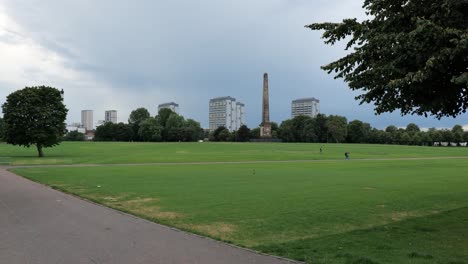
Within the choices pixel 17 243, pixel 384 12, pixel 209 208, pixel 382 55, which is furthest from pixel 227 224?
pixel 384 12

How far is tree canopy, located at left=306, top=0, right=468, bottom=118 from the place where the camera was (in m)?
7.54

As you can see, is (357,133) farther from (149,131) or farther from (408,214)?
(408,214)

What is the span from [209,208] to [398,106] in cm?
680

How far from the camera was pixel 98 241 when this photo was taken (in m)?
8.84

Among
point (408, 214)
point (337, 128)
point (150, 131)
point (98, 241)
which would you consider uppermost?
point (337, 128)

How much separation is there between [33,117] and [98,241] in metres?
47.2

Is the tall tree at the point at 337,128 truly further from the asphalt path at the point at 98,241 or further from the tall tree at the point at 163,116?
the asphalt path at the point at 98,241

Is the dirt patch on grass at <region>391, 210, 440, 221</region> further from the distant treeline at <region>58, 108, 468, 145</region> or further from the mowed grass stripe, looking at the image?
the distant treeline at <region>58, 108, 468, 145</region>

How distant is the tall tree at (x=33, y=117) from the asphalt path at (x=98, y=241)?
40620 millimetres

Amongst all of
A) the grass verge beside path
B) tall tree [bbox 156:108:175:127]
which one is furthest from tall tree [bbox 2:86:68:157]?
tall tree [bbox 156:108:175:127]

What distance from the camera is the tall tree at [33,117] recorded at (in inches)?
1977

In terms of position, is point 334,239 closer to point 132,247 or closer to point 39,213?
point 132,247

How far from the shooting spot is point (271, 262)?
7.31 meters

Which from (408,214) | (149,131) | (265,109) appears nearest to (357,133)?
(265,109)
